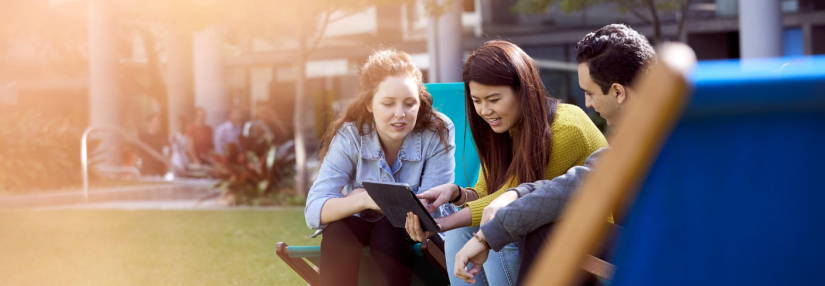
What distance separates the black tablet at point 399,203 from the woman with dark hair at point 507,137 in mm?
41

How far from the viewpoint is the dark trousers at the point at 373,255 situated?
2.71 meters

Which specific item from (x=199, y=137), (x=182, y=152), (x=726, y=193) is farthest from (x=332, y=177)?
(x=182, y=152)

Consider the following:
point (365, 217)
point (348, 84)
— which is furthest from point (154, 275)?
point (348, 84)

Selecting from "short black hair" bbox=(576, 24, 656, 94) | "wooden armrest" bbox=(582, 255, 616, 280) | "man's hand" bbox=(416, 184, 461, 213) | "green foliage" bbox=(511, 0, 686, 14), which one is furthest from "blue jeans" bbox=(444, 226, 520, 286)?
"green foliage" bbox=(511, 0, 686, 14)

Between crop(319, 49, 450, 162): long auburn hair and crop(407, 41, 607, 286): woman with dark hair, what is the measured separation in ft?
1.22

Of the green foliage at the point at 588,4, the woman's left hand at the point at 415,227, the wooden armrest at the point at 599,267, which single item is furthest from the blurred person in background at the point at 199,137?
the wooden armrest at the point at 599,267

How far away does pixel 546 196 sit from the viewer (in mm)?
1992

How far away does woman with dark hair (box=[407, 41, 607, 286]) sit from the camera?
2.49 m

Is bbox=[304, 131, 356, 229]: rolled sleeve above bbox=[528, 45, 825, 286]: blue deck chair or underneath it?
underneath

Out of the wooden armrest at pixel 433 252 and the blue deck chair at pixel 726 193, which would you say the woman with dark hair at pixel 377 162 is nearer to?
the wooden armrest at pixel 433 252

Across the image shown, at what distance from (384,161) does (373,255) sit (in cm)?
45

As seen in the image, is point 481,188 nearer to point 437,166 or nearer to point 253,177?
point 437,166

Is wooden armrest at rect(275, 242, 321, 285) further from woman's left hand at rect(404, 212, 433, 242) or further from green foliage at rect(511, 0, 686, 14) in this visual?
green foliage at rect(511, 0, 686, 14)

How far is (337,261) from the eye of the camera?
274 cm
